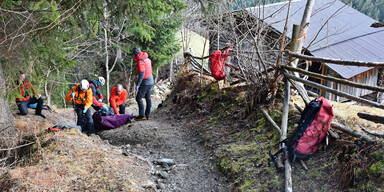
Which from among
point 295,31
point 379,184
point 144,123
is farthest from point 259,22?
point 379,184

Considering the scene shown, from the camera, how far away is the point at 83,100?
7.37m

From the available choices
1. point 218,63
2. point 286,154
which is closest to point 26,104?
point 218,63

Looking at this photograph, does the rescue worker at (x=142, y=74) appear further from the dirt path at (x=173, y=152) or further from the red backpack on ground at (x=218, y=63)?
the red backpack on ground at (x=218, y=63)

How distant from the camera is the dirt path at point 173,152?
4488 millimetres

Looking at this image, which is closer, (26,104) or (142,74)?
(142,74)

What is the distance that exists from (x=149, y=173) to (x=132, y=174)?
384mm

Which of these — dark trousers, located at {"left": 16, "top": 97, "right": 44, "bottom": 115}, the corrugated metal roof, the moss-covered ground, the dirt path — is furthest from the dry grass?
the corrugated metal roof

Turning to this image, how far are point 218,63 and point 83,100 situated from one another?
3723 mm

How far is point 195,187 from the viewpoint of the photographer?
4.41 meters

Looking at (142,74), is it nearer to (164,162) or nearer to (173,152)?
(173,152)

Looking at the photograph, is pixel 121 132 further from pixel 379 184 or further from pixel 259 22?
pixel 379 184

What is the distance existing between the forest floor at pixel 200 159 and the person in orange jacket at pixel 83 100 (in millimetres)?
512

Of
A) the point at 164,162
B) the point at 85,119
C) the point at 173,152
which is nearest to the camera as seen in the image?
the point at 164,162

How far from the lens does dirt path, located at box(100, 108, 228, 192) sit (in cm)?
449
